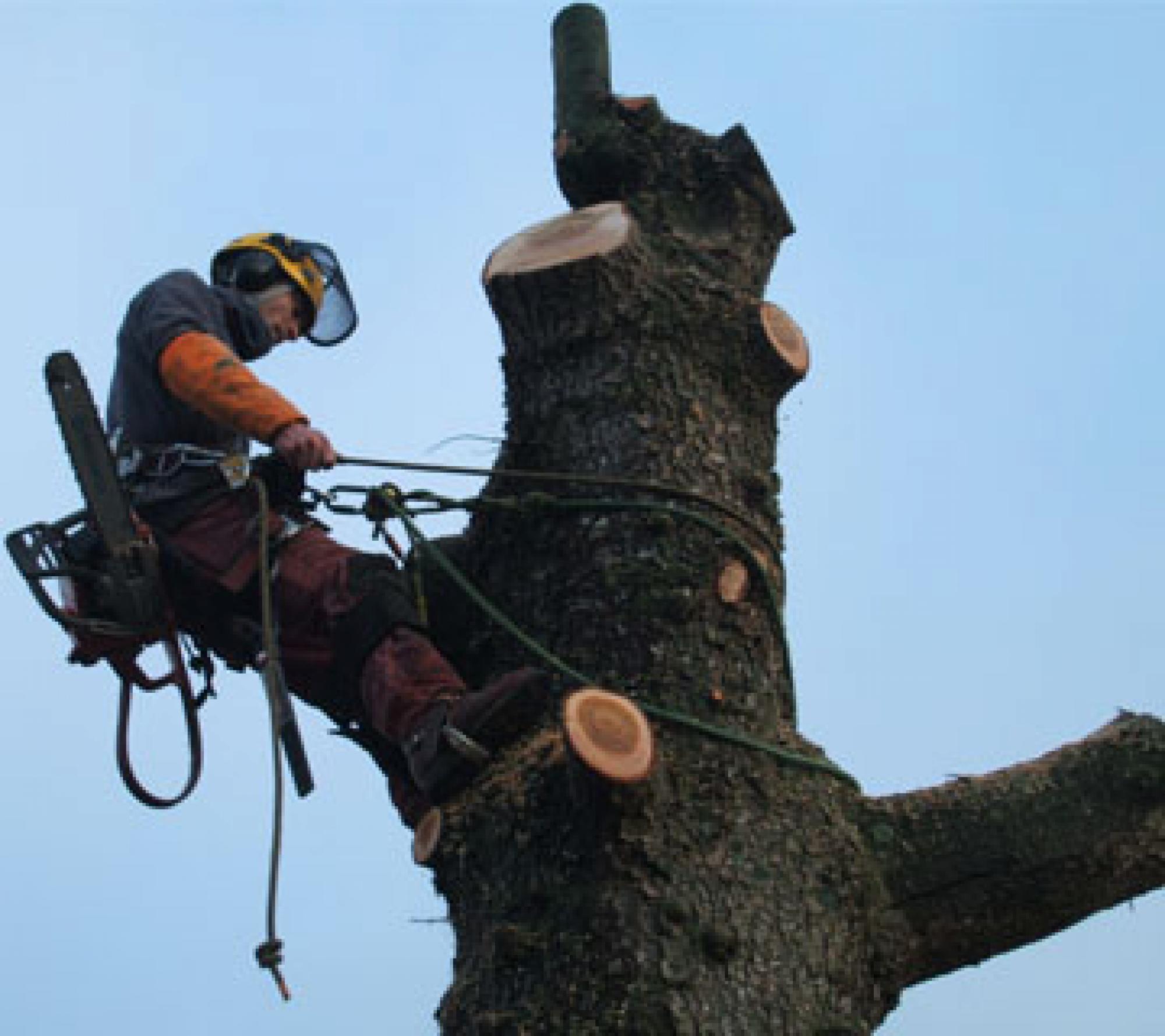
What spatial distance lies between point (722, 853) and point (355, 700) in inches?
37.2

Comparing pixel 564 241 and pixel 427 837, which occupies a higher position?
pixel 564 241

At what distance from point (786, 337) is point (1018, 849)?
121 centimetres

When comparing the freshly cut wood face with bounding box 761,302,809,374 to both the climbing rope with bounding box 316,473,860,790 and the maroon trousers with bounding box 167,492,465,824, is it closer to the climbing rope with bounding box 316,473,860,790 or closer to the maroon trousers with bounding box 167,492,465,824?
the climbing rope with bounding box 316,473,860,790

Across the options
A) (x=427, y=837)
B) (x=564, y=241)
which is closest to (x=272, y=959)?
(x=427, y=837)

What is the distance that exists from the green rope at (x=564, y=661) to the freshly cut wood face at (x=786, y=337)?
0.53m

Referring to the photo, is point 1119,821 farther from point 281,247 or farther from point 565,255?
point 281,247

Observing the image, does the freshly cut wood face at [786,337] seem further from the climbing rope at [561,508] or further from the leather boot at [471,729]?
the leather boot at [471,729]

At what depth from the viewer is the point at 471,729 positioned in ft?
9.95

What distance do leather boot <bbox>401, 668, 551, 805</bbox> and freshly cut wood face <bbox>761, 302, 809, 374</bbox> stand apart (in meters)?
0.97

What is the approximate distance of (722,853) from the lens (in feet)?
9.26

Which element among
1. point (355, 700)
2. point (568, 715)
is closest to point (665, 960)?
point (568, 715)

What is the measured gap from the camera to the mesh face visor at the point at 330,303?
4164 millimetres

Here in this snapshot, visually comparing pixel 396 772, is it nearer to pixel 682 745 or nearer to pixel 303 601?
pixel 303 601

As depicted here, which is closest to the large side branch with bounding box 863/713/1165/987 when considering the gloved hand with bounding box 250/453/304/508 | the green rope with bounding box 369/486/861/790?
the green rope with bounding box 369/486/861/790
